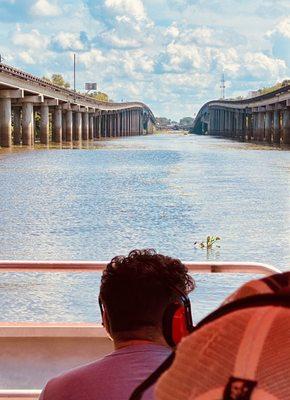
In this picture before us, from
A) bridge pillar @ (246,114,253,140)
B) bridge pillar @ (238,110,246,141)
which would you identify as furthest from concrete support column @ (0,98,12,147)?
bridge pillar @ (246,114,253,140)

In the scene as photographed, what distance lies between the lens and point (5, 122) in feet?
252

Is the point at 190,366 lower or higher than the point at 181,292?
higher

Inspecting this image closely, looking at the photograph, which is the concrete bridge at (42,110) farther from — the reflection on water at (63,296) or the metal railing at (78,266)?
the metal railing at (78,266)

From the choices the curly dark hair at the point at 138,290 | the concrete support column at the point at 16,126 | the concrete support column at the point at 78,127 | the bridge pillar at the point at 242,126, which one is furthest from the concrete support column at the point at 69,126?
the curly dark hair at the point at 138,290

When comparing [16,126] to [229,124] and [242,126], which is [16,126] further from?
[229,124]

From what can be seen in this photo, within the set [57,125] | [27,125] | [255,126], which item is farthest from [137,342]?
[255,126]

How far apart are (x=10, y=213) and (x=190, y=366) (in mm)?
31615

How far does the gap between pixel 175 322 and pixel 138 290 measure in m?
0.13

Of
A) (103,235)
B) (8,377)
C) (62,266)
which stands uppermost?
(62,266)

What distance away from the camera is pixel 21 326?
270 inches

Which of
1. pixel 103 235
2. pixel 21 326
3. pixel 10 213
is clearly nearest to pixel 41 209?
pixel 10 213

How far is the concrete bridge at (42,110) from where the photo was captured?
76.0 meters

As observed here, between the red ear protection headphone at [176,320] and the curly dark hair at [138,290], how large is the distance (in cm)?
1

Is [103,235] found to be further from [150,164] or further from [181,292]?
[150,164]
